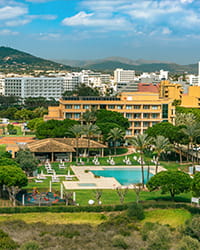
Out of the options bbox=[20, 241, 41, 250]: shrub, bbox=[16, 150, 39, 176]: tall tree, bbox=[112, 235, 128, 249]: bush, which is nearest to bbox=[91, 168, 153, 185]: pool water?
bbox=[16, 150, 39, 176]: tall tree

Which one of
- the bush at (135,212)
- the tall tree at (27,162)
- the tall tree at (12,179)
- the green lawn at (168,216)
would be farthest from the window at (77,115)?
the bush at (135,212)

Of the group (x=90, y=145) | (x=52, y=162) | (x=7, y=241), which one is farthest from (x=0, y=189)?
(x=90, y=145)

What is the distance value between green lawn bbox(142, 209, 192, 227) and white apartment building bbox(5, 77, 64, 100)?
147m

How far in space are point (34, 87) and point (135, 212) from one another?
150 metres

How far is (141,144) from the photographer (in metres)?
47.2

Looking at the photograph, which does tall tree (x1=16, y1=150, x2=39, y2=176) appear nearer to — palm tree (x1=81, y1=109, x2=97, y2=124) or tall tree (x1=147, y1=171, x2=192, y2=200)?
tall tree (x1=147, y1=171, x2=192, y2=200)

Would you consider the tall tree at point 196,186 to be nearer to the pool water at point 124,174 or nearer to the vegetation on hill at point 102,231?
the vegetation on hill at point 102,231

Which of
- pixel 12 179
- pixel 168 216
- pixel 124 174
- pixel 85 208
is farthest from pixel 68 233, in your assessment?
pixel 124 174

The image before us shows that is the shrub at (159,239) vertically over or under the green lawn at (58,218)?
over

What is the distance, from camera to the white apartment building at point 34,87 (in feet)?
589

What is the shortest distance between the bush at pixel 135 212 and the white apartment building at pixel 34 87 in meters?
148

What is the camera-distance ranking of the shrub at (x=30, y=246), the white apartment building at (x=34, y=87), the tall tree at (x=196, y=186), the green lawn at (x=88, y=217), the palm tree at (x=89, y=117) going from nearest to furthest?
the shrub at (x=30, y=246) < the green lawn at (x=88, y=217) < the tall tree at (x=196, y=186) < the palm tree at (x=89, y=117) < the white apartment building at (x=34, y=87)

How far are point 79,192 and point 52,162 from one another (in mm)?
16706

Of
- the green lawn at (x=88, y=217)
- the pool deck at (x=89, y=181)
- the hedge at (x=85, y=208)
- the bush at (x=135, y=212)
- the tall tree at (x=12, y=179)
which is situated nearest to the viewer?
the green lawn at (x=88, y=217)
